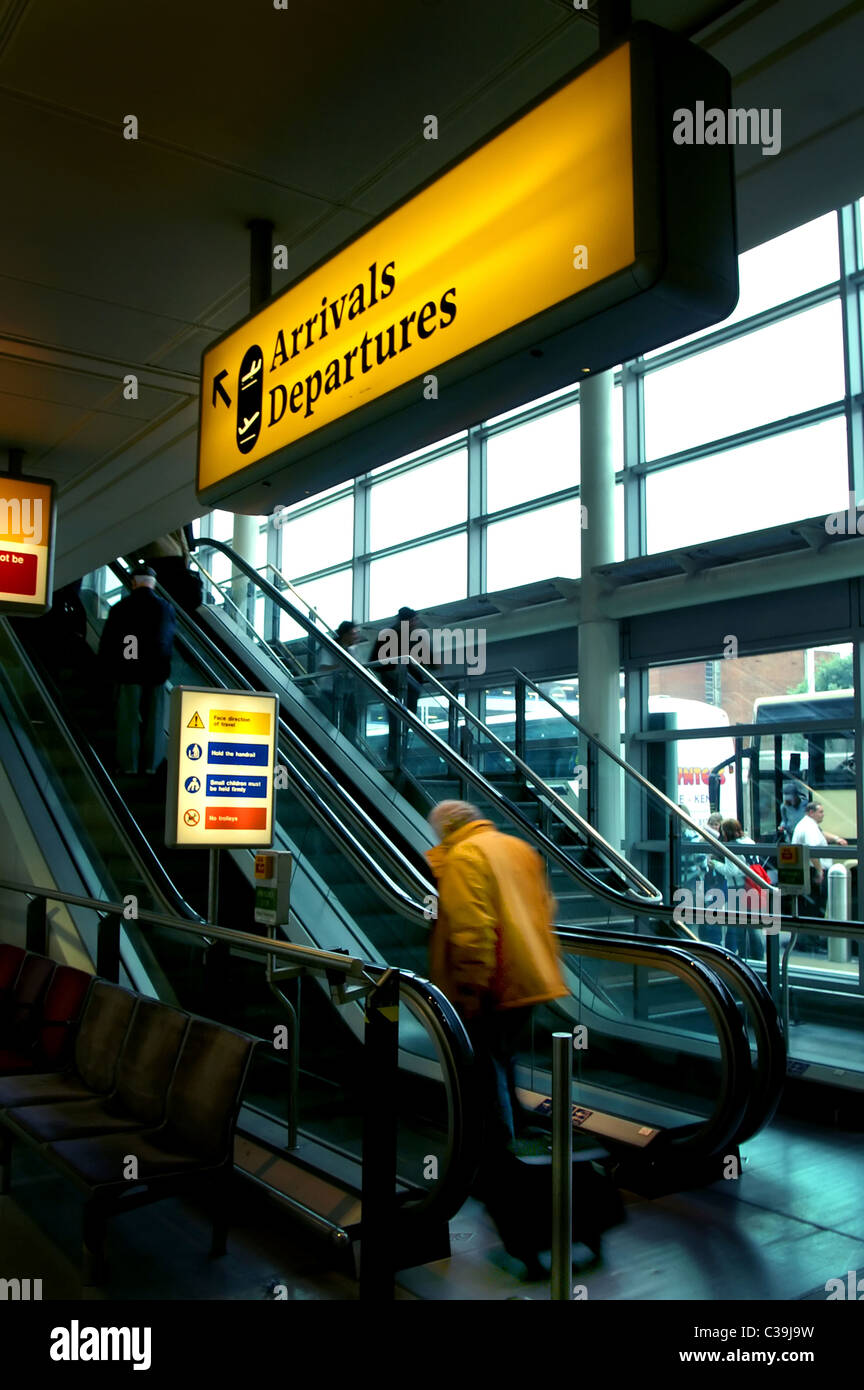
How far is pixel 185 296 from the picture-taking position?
3.87 metres

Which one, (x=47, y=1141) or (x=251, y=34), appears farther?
(x=47, y=1141)

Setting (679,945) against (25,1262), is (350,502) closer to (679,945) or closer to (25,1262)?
(679,945)

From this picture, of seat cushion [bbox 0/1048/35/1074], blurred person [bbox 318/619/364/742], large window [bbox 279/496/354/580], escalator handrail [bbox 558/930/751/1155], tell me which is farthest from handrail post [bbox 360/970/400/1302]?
large window [bbox 279/496/354/580]

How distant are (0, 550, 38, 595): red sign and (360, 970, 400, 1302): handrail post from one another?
3.40m

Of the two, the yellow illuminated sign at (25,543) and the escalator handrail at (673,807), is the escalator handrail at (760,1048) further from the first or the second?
the yellow illuminated sign at (25,543)

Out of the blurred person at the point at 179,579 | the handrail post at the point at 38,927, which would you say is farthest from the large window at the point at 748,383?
the handrail post at the point at 38,927

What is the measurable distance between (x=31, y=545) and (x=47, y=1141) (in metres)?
3.09

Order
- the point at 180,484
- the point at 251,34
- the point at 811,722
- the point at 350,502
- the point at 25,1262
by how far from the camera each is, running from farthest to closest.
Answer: the point at 350,502 → the point at 811,722 → the point at 180,484 → the point at 25,1262 → the point at 251,34

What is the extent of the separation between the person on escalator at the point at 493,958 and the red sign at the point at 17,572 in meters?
2.74

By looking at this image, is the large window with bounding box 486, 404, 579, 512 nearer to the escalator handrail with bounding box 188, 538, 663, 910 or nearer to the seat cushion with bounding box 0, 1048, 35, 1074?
the escalator handrail with bounding box 188, 538, 663, 910

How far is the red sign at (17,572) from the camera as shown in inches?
223

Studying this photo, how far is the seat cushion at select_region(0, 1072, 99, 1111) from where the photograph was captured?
4805 millimetres

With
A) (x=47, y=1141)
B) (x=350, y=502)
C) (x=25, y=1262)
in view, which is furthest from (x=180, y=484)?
(x=350, y=502)
